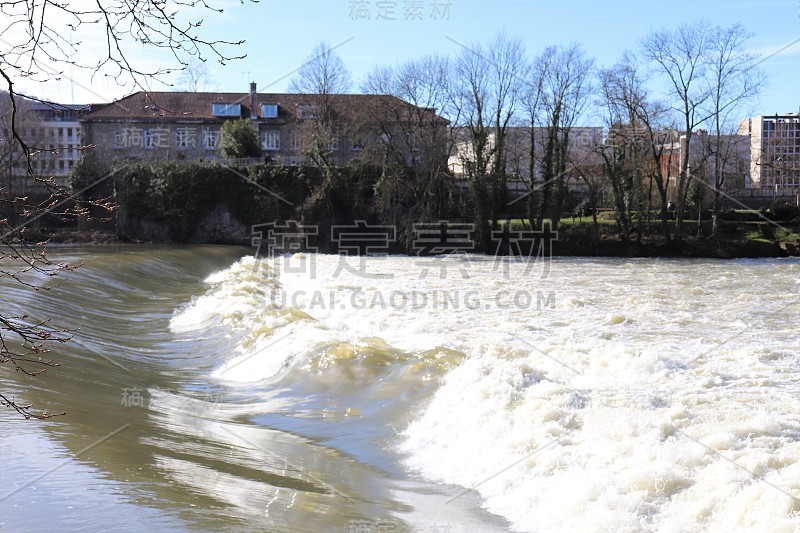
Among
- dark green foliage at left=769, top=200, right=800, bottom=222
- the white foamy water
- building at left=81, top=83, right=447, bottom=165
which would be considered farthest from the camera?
building at left=81, top=83, right=447, bottom=165

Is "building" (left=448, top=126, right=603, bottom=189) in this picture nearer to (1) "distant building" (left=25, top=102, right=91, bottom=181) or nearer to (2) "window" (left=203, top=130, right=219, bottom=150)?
(1) "distant building" (left=25, top=102, right=91, bottom=181)

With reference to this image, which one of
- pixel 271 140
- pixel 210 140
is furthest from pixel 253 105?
pixel 210 140

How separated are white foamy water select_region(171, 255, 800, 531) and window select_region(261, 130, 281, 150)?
38.4 metres

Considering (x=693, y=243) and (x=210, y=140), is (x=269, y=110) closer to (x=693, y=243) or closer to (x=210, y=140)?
(x=210, y=140)

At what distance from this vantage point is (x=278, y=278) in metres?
26.8

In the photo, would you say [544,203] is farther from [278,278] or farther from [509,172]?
[278,278]

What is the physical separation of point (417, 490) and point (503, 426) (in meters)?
1.63

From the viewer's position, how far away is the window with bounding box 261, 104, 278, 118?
5953 cm

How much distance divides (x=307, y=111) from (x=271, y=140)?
6.16 metres

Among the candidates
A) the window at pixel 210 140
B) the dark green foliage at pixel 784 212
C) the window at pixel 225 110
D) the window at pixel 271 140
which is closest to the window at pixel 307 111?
the window at pixel 271 140

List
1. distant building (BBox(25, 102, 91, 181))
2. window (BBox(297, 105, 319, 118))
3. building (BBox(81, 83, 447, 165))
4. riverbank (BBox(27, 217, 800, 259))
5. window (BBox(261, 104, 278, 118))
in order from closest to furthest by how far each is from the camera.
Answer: distant building (BBox(25, 102, 91, 181)), riverbank (BBox(27, 217, 800, 259)), building (BBox(81, 83, 447, 165)), window (BBox(297, 105, 319, 118)), window (BBox(261, 104, 278, 118))

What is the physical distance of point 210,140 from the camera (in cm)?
5756

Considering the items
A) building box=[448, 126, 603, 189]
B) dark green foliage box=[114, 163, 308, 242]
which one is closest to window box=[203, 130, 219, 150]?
dark green foliage box=[114, 163, 308, 242]

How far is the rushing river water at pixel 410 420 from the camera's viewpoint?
18.7 ft
